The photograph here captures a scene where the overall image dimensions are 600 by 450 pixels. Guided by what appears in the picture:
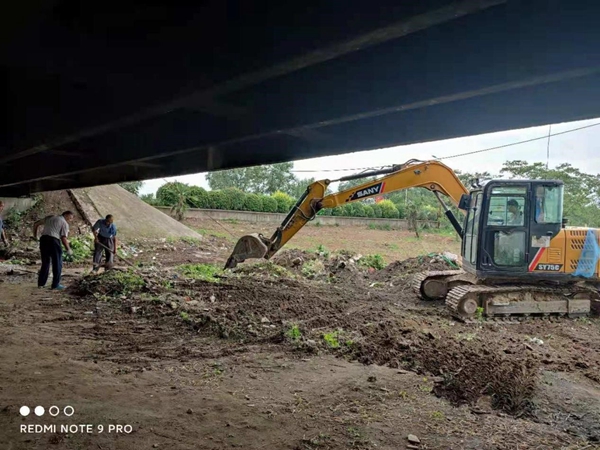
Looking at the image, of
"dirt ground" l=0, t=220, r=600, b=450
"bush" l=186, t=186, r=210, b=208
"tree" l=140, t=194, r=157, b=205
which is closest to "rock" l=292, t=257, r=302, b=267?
"dirt ground" l=0, t=220, r=600, b=450

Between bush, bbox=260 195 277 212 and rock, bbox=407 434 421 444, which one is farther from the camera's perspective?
bush, bbox=260 195 277 212

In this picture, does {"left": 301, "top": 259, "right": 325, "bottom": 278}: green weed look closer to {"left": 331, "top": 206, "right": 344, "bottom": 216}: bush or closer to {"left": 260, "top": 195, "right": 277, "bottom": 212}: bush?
{"left": 260, "top": 195, "right": 277, "bottom": 212}: bush

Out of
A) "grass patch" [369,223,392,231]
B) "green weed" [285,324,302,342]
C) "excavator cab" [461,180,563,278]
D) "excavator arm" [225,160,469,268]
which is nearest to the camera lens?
"green weed" [285,324,302,342]

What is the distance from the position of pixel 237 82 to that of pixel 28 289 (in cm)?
965

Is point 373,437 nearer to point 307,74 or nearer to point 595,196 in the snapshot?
point 307,74

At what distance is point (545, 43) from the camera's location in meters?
2.95

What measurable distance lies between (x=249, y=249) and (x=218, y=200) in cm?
2372

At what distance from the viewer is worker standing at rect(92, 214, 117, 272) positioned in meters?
13.1

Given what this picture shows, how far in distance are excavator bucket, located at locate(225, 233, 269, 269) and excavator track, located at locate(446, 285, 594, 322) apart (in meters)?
4.55

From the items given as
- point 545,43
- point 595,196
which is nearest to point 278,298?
point 545,43

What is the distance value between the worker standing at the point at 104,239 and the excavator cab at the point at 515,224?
9751mm

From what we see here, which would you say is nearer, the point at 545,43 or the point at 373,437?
the point at 545,43

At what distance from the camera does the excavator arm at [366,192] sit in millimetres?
11188

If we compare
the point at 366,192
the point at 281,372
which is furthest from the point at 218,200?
the point at 281,372
